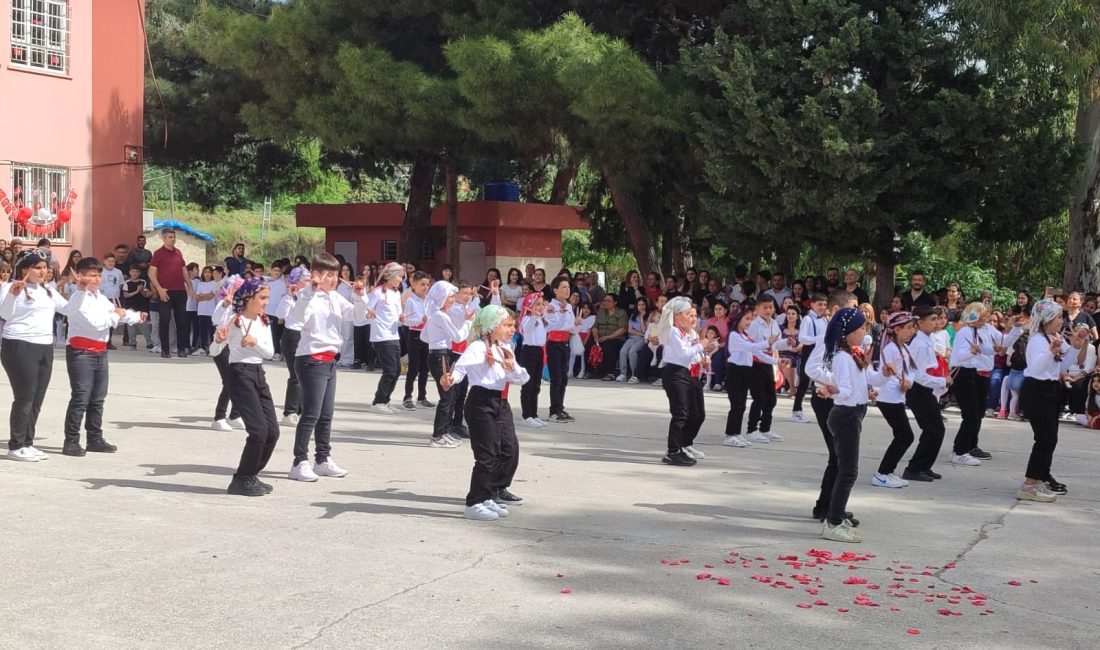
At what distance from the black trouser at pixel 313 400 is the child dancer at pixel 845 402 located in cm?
381

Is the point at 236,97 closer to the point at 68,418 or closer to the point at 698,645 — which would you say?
the point at 68,418

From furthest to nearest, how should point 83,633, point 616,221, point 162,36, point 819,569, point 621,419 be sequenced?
point 162,36 < point 616,221 < point 621,419 < point 819,569 < point 83,633

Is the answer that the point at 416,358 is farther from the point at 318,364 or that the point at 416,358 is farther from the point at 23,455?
the point at 23,455

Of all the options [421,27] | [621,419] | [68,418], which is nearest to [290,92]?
[421,27]

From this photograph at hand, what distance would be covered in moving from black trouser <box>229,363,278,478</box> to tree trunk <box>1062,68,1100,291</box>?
14464 millimetres

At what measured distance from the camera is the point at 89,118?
24.7m

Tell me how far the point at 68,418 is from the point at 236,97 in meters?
17.2

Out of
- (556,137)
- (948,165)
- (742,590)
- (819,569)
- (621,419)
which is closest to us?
(742,590)

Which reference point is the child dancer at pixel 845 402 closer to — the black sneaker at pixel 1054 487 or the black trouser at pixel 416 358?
the black sneaker at pixel 1054 487

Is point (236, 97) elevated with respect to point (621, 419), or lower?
elevated

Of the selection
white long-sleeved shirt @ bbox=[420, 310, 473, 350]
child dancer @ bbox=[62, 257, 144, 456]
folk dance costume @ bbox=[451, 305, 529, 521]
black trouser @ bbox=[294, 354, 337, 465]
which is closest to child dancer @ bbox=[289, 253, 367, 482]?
black trouser @ bbox=[294, 354, 337, 465]

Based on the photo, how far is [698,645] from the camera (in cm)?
543

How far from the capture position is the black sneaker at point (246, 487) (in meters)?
8.57

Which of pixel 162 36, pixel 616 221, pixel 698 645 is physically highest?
pixel 162 36
